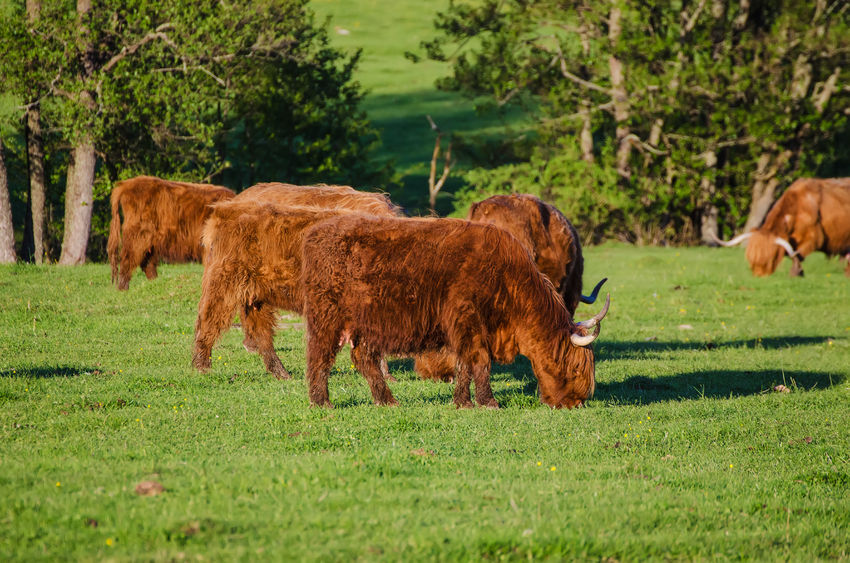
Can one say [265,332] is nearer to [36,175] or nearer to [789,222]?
[36,175]

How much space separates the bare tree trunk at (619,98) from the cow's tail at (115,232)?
19.1m

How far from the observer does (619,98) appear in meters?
31.0

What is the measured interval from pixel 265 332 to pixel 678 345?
7.19 metres

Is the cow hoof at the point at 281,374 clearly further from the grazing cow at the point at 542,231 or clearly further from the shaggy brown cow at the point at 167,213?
the shaggy brown cow at the point at 167,213

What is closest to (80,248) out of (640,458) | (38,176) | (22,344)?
(38,176)

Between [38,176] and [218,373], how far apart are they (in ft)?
44.9

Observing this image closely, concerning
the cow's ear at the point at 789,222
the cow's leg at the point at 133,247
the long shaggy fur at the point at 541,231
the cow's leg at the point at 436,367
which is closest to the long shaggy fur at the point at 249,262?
the cow's leg at the point at 436,367

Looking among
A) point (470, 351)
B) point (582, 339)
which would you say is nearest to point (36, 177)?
point (470, 351)

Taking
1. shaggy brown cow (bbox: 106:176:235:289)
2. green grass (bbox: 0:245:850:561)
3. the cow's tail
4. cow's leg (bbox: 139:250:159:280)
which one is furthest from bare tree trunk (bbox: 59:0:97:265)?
green grass (bbox: 0:245:850:561)

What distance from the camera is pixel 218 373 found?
427 inches

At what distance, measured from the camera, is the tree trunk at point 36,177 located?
21828mm

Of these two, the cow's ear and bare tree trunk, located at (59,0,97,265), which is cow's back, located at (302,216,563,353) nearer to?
bare tree trunk, located at (59,0,97,265)

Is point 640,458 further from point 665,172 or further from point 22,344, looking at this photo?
point 665,172

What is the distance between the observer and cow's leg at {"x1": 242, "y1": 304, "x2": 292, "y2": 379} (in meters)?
10.8
